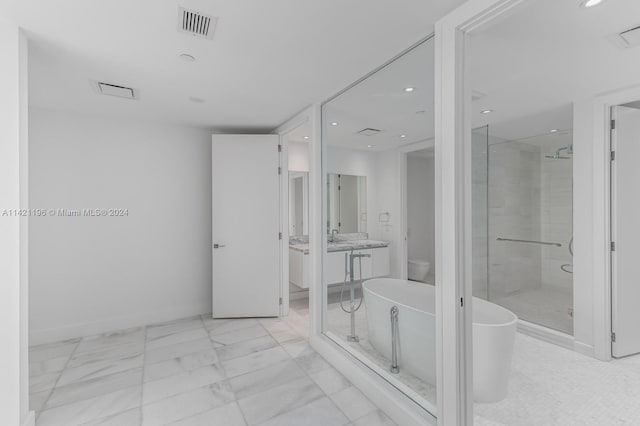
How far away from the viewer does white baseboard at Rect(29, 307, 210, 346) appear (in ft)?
10.00

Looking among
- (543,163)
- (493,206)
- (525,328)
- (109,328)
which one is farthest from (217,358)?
(543,163)

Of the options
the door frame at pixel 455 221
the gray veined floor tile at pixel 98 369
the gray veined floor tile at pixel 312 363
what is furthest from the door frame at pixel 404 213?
the gray veined floor tile at pixel 98 369

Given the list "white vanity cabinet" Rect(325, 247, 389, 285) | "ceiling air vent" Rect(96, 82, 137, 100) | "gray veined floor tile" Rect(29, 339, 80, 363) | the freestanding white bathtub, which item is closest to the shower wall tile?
the freestanding white bathtub

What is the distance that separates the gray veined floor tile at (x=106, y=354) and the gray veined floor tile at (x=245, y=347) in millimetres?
763

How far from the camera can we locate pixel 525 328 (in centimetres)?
325

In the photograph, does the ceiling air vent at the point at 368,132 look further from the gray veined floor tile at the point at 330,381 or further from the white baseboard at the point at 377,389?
the gray veined floor tile at the point at 330,381

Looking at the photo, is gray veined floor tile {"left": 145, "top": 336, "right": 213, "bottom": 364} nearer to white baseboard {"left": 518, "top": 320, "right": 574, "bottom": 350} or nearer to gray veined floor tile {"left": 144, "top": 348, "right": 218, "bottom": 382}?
gray veined floor tile {"left": 144, "top": 348, "right": 218, "bottom": 382}

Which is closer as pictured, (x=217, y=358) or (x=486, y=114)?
(x=217, y=358)

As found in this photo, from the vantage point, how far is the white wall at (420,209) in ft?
6.00

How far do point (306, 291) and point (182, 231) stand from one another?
6.21 feet

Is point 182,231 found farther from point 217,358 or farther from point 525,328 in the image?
point 525,328

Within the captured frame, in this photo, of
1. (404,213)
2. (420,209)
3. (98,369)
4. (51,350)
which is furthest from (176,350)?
(420,209)

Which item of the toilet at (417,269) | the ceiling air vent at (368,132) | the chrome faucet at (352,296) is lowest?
the chrome faucet at (352,296)

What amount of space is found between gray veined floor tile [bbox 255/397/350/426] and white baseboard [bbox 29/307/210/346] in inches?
88.5
